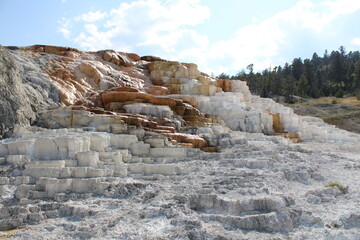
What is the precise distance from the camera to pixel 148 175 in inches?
373

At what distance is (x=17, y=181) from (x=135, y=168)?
289 cm

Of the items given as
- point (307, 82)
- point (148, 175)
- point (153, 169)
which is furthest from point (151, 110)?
point (307, 82)

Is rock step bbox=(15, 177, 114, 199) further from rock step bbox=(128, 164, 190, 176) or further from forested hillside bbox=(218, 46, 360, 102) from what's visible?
forested hillside bbox=(218, 46, 360, 102)

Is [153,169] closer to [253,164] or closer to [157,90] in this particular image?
[253,164]

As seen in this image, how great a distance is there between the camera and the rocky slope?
6465mm

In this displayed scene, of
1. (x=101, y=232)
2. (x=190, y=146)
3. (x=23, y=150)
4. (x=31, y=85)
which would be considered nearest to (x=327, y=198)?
(x=101, y=232)

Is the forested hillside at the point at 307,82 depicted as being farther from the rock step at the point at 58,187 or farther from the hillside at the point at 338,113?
the rock step at the point at 58,187

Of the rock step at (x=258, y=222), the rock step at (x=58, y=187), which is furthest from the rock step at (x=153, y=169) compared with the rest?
the rock step at (x=258, y=222)

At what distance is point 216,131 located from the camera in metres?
15.4

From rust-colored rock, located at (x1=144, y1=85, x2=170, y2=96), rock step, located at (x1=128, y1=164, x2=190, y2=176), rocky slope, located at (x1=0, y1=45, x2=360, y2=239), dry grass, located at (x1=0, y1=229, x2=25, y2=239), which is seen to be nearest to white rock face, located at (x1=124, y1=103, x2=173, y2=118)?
rocky slope, located at (x1=0, y1=45, x2=360, y2=239)

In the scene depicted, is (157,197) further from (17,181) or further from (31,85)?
(31,85)

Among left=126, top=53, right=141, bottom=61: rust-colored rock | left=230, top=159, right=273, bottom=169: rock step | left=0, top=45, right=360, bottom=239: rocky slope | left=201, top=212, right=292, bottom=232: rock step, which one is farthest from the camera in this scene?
left=126, top=53, right=141, bottom=61: rust-colored rock

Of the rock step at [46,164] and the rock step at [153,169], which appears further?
the rock step at [153,169]

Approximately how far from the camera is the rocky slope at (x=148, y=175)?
6.46m
